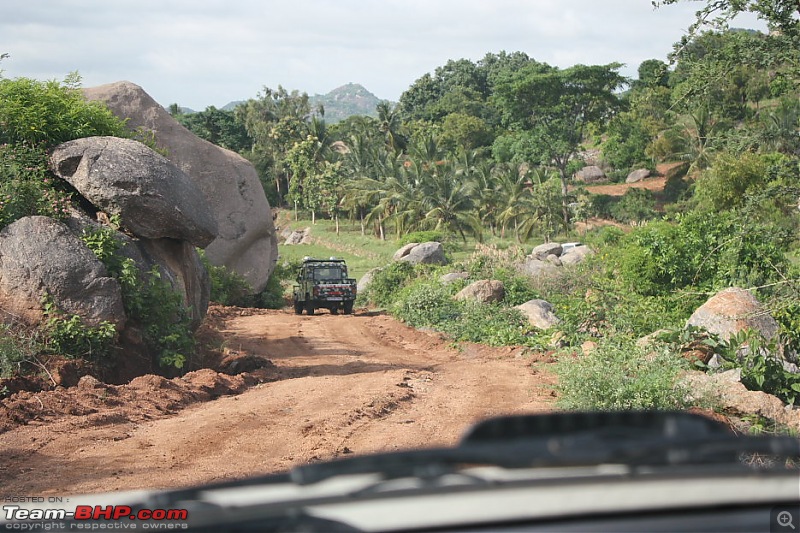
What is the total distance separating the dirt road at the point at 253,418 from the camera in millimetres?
7379

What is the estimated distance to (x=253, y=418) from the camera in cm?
957

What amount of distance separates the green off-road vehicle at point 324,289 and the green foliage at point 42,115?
1384cm

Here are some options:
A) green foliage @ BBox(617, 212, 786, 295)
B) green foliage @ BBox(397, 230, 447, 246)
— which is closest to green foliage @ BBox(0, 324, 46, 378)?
green foliage @ BBox(617, 212, 786, 295)

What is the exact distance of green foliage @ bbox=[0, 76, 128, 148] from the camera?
41.7 ft

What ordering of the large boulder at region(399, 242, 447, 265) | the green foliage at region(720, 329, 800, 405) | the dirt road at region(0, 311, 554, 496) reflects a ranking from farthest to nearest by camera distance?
the large boulder at region(399, 242, 447, 265) < the green foliage at region(720, 329, 800, 405) < the dirt road at region(0, 311, 554, 496)

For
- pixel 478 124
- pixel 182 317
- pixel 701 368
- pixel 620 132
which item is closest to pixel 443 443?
pixel 701 368

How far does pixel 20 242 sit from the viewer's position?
1112 cm

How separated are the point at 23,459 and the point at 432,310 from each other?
15.4 metres

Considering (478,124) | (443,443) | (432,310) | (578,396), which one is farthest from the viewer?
(478,124)

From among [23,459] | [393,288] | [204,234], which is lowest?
[393,288]

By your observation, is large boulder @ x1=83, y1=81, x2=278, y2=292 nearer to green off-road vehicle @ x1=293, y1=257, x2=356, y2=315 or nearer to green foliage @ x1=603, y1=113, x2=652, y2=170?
green off-road vehicle @ x1=293, y1=257, x2=356, y2=315

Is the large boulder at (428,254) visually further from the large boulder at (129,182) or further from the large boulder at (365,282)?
the large boulder at (129,182)

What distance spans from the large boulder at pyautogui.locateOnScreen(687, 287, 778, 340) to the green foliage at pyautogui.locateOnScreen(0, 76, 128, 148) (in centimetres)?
1025

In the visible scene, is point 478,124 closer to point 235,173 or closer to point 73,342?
point 235,173
